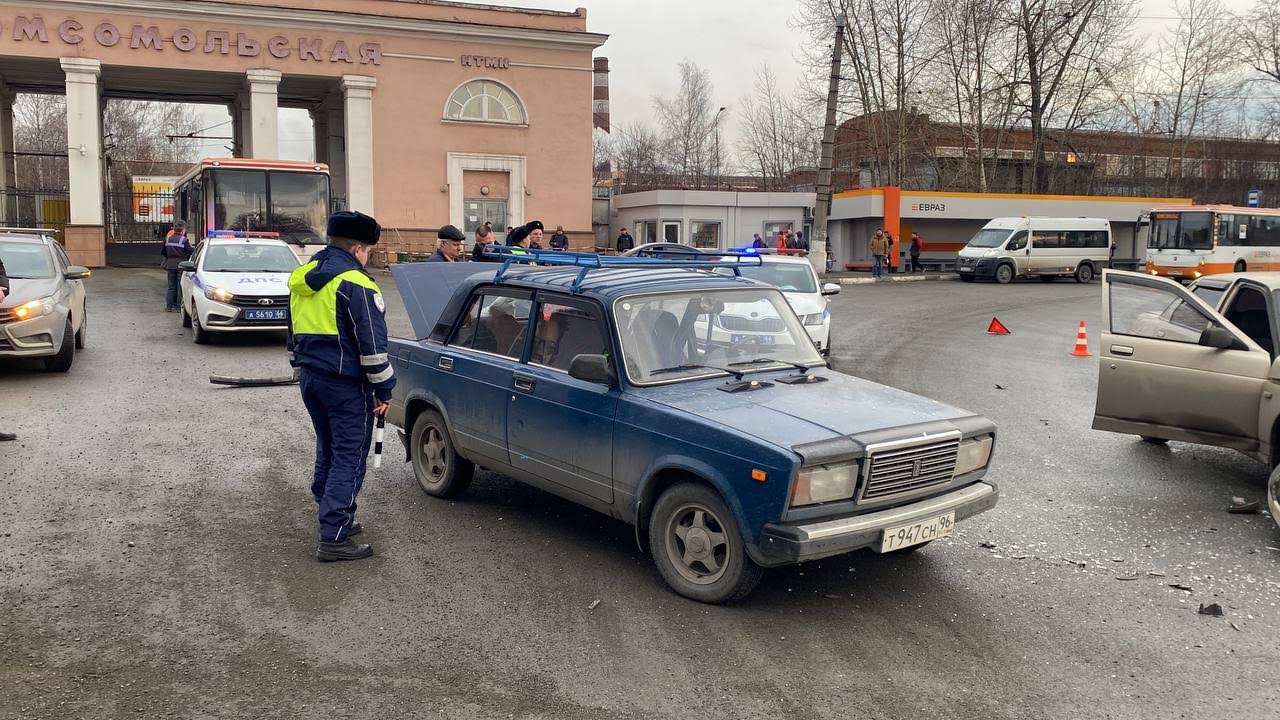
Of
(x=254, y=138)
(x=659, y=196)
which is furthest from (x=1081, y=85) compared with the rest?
(x=254, y=138)

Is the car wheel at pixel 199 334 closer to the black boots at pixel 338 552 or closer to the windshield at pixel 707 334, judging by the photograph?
the black boots at pixel 338 552

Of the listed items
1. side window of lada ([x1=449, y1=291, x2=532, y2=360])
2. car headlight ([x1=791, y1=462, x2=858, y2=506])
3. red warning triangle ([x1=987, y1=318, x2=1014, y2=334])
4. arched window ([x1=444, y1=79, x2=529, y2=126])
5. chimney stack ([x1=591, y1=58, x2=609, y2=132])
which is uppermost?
chimney stack ([x1=591, y1=58, x2=609, y2=132])

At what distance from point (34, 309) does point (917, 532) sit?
1038 centimetres

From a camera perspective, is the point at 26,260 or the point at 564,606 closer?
the point at 564,606

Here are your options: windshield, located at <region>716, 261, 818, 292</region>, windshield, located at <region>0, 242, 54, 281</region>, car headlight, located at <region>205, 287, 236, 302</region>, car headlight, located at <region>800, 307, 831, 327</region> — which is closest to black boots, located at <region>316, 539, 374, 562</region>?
windshield, located at <region>0, 242, 54, 281</region>

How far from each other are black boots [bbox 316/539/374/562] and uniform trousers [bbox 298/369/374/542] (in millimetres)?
34

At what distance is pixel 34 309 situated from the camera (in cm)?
1115

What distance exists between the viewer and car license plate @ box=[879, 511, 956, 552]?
185 inches

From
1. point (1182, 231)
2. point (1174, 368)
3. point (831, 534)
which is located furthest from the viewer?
point (1182, 231)

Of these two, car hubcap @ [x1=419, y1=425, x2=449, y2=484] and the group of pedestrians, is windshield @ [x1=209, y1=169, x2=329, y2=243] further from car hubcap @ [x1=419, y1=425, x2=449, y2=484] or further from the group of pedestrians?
the group of pedestrians

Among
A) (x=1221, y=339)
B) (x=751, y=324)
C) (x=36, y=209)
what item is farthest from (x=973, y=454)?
(x=36, y=209)

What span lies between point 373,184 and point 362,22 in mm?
5740

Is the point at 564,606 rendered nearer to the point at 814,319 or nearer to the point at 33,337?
the point at 33,337

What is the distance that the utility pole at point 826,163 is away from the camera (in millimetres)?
29438
